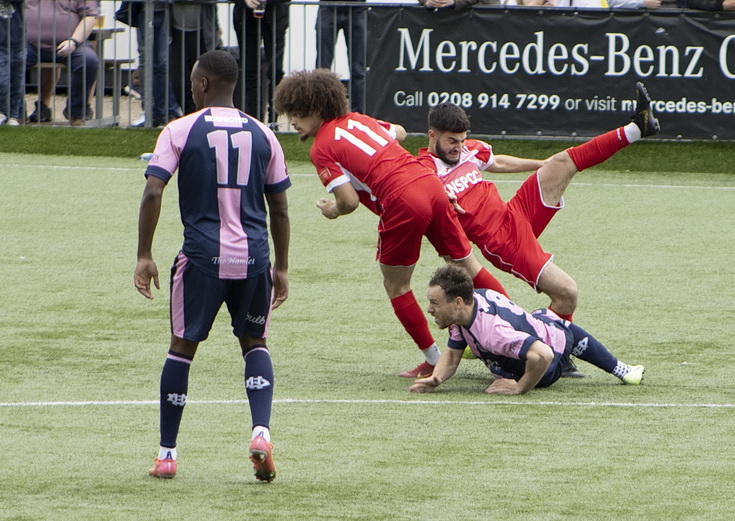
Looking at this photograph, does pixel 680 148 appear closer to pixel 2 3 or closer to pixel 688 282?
pixel 688 282

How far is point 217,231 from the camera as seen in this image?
17.4 ft

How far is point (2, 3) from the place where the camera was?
52.2 feet

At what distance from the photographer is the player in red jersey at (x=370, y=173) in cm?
704

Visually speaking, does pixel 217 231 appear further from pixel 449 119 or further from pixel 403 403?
pixel 449 119

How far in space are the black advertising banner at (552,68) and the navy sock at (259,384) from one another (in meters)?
10.0

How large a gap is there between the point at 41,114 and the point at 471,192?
402 inches

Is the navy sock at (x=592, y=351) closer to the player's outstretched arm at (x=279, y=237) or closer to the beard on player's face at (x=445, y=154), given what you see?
the beard on player's face at (x=445, y=154)

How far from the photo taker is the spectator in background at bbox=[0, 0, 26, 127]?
16.0 meters

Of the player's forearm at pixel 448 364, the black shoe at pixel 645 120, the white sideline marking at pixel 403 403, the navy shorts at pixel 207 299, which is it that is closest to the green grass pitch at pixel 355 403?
the white sideline marking at pixel 403 403

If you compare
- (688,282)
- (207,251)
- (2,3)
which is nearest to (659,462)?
(207,251)

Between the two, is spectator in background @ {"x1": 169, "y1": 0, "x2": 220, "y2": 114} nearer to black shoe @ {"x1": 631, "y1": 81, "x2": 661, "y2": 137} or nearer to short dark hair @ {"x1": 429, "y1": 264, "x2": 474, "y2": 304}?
black shoe @ {"x1": 631, "y1": 81, "x2": 661, "y2": 137}

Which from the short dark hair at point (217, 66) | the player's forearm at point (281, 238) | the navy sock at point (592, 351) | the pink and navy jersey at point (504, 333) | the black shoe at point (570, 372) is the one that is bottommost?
the black shoe at point (570, 372)

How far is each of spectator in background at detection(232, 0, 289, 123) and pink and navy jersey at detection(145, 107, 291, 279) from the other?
10495 millimetres

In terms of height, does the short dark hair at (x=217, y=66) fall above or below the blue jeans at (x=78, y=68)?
above
